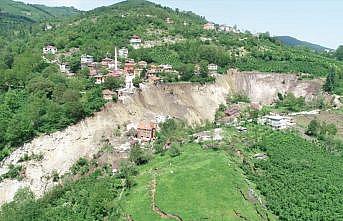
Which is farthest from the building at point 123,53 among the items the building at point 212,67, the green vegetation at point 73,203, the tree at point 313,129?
the green vegetation at point 73,203

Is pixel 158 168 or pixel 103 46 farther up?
pixel 103 46

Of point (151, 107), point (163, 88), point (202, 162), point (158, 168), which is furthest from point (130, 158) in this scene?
point (163, 88)

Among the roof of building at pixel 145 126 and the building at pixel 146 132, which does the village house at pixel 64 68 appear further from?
the building at pixel 146 132

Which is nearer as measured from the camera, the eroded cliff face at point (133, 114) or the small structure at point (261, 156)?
the small structure at point (261, 156)

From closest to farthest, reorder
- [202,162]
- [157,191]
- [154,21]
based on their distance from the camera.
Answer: [157,191] < [202,162] < [154,21]

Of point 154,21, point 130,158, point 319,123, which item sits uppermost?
point 154,21

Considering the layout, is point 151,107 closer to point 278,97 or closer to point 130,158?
point 130,158

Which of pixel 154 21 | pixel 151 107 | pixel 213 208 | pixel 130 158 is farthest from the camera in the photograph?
pixel 154 21
